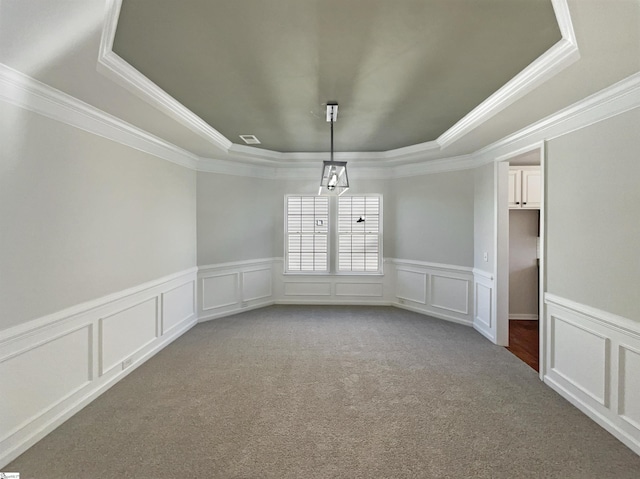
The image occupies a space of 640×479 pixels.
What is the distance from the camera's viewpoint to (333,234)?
21.3ft

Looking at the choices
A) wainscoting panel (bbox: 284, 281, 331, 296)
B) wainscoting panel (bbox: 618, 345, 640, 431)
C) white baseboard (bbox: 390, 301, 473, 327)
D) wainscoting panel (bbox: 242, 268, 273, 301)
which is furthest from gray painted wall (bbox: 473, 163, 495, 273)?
wainscoting panel (bbox: 242, 268, 273, 301)

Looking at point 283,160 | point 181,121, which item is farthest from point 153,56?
point 283,160

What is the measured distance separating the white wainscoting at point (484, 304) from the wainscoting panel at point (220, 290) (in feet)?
13.1

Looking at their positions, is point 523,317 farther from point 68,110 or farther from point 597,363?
point 68,110

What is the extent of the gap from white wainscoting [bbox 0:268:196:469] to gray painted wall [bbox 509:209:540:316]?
220 inches

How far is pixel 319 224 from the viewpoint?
21.3ft

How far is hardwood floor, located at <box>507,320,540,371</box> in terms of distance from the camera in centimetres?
404

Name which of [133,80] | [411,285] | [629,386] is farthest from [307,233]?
[629,386]

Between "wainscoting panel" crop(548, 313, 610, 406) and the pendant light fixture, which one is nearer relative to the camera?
"wainscoting panel" crop(548, 313, 610, 406)

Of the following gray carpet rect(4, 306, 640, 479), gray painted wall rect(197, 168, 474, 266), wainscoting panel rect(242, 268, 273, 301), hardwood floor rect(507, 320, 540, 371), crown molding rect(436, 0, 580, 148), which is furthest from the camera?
wainscoting panel rect(242, 268, 273, 301)

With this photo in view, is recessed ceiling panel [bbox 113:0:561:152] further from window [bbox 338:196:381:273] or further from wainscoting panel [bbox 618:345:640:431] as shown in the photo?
window [bbox 338:196:381:273]

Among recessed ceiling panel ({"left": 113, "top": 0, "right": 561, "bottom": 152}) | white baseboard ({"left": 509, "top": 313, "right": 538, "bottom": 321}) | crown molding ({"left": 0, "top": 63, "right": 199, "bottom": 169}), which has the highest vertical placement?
recessed ceiling panel ({"left": 113, "top": 0, "right": 561, "bottom": 152})

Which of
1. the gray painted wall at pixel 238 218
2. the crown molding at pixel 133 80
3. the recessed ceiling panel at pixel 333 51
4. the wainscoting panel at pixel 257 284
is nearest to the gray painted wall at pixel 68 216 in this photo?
the crown molding at pixel 133 80

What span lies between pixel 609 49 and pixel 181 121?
3.60 m
